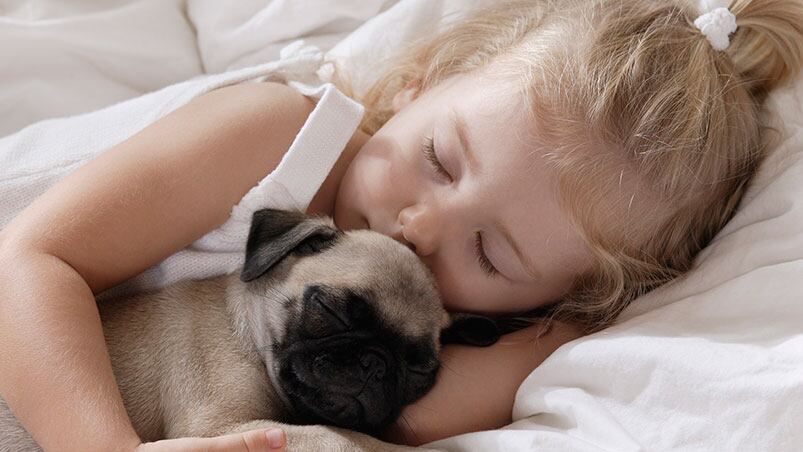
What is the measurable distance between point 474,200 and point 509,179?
0.08 meters

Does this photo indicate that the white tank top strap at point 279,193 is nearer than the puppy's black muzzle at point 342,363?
No

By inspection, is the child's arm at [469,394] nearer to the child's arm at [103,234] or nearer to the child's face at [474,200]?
the child's face at [474,200]

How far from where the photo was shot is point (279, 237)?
5.27 ft

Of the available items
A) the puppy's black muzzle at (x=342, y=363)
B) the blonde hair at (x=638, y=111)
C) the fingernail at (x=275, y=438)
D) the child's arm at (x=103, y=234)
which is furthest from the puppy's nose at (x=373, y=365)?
the blonde hair at (x=638, y=111)

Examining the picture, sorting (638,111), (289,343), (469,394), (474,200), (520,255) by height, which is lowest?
(469,394)

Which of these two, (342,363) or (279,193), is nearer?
(342,363)

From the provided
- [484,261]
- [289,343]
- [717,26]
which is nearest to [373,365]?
[289,343]

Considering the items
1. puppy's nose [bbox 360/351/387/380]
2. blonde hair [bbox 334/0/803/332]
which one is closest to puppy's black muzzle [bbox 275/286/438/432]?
puppy's nose [bbox 360/351/387/380]

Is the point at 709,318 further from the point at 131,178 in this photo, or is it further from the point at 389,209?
the point at 131,178

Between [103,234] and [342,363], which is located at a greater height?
[103,234]

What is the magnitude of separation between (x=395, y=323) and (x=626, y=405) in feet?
1.42

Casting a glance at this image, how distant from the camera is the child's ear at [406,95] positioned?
6.54 ft

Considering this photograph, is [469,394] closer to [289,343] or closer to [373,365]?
[373,365]

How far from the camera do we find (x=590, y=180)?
1669mm
